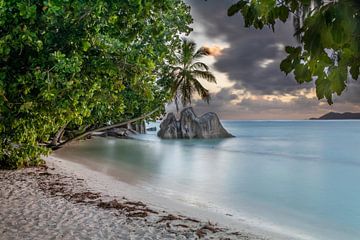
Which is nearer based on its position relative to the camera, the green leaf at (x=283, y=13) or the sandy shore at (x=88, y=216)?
the green leaf at (x=283, y=13)

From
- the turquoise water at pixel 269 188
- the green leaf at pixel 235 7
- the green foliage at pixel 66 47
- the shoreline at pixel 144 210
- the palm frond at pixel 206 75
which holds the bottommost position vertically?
the turquoise water at pixel 269 188

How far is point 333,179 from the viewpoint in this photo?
64.9ft

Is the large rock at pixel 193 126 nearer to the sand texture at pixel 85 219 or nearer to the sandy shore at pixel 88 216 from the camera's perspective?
the sandy shore at pixel 88 216

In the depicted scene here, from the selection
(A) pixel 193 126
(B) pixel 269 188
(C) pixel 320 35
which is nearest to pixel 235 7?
(C) pixel 320 35

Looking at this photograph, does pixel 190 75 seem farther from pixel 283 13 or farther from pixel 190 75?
pixel 283 13

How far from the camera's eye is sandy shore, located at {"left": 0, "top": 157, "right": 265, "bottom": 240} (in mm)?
6703

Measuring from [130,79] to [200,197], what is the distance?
7.94m

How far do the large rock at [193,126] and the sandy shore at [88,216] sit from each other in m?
31.8

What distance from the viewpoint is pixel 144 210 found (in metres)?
8.88

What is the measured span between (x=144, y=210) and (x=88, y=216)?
1.49 meters

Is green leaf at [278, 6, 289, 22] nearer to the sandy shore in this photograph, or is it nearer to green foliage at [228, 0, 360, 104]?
green foliage at [228, 0, 360, 104]

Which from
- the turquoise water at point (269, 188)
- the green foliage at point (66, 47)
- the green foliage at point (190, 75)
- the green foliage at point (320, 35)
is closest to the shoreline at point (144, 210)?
the turquoise water at point (269, 188)

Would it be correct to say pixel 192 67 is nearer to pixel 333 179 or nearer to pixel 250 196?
pixel 333 179

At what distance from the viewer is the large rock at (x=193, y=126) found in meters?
43.6
